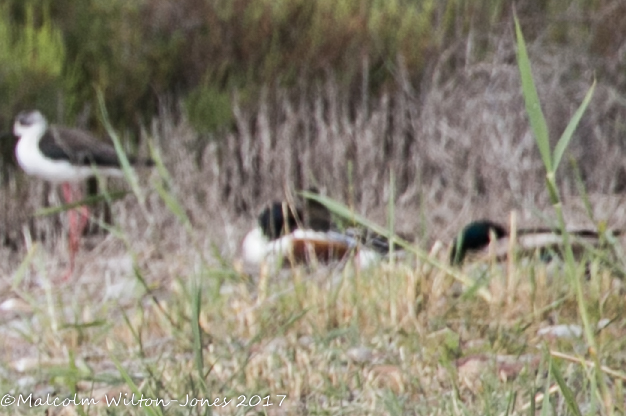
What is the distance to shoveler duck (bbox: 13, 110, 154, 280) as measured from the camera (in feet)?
19.4

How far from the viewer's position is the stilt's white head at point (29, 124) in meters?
5.93

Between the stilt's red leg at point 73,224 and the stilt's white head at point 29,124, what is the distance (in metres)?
0.44

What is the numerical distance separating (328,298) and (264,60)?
4.51 m

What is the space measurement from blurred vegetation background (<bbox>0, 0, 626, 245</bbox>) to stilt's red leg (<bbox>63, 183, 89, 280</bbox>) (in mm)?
493

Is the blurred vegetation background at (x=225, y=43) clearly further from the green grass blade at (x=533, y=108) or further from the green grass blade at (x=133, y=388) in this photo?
the green grass blade at (x=533, y=108)

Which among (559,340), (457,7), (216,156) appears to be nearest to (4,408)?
(559,340)

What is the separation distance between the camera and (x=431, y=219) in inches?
248

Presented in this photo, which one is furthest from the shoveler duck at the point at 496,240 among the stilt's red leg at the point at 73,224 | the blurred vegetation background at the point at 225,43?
the blurred vegetation background at the point at 225,43

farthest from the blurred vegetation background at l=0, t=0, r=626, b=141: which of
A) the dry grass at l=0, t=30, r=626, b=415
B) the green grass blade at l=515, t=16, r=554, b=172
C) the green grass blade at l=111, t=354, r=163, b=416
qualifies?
the green grass blade at l=515, t=16, r=554, b=172

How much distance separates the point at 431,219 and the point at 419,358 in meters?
3.69

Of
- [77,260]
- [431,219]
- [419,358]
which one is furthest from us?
[431,219]

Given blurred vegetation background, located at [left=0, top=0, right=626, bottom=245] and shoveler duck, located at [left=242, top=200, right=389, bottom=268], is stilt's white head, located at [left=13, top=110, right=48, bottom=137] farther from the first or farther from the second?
shoveler duck, located at [left=242, top=200, right=389, bottom=268]

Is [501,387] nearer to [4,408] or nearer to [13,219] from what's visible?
[4,408]

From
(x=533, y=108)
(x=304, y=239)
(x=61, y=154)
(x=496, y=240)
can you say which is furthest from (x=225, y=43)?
(x=533, y=108)
